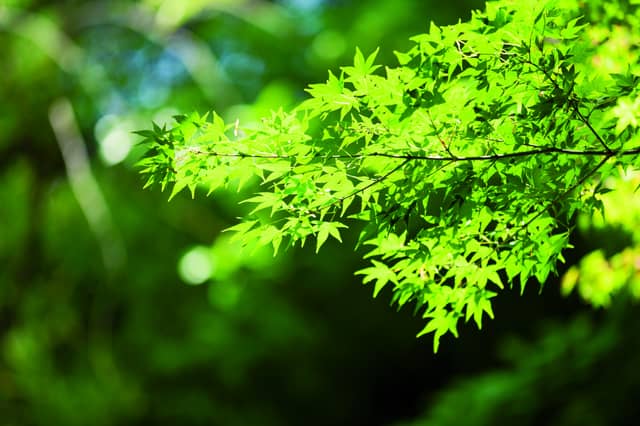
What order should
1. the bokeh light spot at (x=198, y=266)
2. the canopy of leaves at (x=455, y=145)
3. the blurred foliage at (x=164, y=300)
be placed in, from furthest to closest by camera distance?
the blurred foliage at (x=164, y=300) < the bokeh light spot at (x=198, y=266) < the canopy of leaves at (x=455, y=145)

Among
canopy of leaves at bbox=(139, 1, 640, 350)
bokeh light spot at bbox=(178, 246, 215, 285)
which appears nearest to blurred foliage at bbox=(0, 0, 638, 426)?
bokeh light spot at bbox=(178, 246, 215, 285)

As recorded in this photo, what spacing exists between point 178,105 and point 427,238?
517 cm

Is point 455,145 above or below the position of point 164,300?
below

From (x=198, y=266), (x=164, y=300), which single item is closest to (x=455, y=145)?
(x=198, y=266)

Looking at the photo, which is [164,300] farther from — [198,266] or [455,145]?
[455,145]

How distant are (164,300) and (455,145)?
232 inches

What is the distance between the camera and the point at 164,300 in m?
6.92

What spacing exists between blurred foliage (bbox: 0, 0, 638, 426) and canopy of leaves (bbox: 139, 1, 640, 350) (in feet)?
13.2

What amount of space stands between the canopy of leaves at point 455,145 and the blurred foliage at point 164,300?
158 inches

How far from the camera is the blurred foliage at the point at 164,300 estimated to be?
6117 millimetres

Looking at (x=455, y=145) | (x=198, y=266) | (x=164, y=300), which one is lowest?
(x=455, y=145)

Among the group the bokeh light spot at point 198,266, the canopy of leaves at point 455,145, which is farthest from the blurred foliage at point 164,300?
the canopy of leaves at point 455,145

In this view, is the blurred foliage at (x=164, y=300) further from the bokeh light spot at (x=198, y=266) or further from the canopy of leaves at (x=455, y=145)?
the canopy of leaves at (x=455, y=145)

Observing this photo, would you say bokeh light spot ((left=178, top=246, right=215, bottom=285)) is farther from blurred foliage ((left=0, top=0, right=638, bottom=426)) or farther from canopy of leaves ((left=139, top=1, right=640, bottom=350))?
canopy of leaves ((left=139, top=1, right=640, bottom=350))
